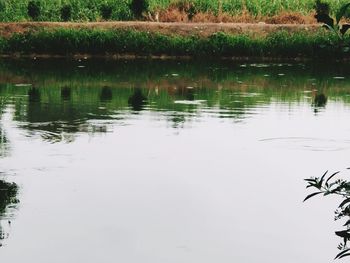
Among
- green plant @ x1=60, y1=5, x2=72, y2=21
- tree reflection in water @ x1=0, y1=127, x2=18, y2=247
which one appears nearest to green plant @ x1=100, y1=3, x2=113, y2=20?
green plant @ x1=60, y1=5, x2=72, y2=21

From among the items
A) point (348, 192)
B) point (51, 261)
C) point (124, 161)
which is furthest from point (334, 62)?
point (348, 192)

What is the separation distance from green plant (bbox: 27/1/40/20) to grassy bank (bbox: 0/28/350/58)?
4.25 metres

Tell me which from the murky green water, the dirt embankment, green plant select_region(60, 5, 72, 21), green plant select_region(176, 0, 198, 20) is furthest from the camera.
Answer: green plant select_region(176, 0, 198, 20)

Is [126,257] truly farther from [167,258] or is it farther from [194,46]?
[194,46]

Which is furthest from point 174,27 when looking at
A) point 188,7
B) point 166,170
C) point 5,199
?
point 5,199

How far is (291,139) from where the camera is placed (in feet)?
44.9

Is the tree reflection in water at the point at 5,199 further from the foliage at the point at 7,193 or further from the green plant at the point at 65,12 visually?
the green plant at the point at 65,12

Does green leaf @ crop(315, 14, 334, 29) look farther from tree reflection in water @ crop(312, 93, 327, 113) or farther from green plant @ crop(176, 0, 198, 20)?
green plant @ crop(176, 0, 198, 20)

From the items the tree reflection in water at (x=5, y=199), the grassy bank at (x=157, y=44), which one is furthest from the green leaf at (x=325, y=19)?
the grassy bank at (x=157, y=44)

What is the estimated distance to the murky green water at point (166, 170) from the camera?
303 inches

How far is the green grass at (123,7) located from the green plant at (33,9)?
1.15 ft

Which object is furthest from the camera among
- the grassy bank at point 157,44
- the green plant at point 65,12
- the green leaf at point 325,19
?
the green plant at point 65,12

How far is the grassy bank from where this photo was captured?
29000 millimetres

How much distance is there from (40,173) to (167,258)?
3.53m
